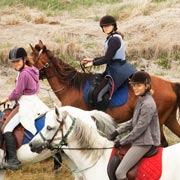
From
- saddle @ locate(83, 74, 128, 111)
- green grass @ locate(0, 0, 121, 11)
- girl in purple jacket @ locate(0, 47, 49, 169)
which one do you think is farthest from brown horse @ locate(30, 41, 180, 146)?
green grass @ locate(0, 0, 121, 11)

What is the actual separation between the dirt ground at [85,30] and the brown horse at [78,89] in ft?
15.9

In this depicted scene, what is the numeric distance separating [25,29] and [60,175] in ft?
35.9

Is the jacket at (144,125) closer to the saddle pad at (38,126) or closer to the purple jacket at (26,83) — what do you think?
the saddle pad at (38,126)

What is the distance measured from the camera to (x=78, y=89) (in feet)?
27.0

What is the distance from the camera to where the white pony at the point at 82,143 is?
5410 millimetres

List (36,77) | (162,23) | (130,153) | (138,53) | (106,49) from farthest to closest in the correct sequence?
1. (162,23)
2. (138,53)
3. (106,49)
4. (36,77)
5. (130,153)

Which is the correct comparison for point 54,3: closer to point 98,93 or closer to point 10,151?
point 98,93

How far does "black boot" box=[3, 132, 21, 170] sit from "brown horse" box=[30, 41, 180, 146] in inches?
74.3

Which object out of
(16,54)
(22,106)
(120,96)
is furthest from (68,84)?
(16,54)

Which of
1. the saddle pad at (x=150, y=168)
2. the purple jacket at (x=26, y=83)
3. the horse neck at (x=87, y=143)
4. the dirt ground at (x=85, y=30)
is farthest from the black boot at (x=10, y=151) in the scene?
the dirt ground at (x=85, y=30)

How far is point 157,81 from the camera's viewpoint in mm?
8297

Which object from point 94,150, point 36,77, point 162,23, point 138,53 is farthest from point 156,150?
point 162,23

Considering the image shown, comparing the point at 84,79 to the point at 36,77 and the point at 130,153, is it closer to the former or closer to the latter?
the point at 36,77

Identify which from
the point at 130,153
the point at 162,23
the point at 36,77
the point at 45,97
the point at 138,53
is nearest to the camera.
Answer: the point at 130,153
